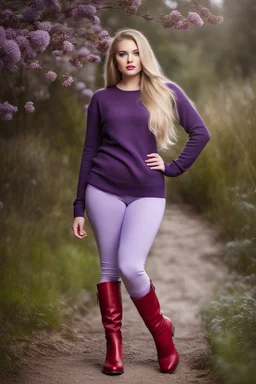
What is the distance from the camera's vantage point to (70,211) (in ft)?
17.2

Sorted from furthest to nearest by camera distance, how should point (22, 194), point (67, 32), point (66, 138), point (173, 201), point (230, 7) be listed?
1. point (230, 7)
2. point (173, 201)
3. point (66, 138)
4. point (22, 194)
5. point (67, 32)

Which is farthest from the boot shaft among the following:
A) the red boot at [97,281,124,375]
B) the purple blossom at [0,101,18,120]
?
the purple blossom at [0,101,18,120]

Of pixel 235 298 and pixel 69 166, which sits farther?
pixel 69 166

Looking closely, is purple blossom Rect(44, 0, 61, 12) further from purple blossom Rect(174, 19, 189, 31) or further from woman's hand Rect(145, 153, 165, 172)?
woman's hand Rect(145, 153, 165, 172)

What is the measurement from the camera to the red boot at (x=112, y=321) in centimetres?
313

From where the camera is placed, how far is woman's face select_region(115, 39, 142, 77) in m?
3.07

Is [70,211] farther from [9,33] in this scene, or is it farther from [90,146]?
[9,33]

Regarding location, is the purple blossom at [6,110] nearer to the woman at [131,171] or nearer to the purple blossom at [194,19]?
the woman at [131,171]

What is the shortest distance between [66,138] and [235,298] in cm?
277

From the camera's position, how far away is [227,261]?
487cm

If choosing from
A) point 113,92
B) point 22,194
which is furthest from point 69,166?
point 113,92

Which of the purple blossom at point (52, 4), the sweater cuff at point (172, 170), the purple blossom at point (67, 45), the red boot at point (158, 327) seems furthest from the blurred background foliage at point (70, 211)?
the purple blossom at point (52, 4)

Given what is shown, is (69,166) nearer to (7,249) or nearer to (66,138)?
(66,138)

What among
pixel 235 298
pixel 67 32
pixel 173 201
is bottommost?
pixel 173 201
